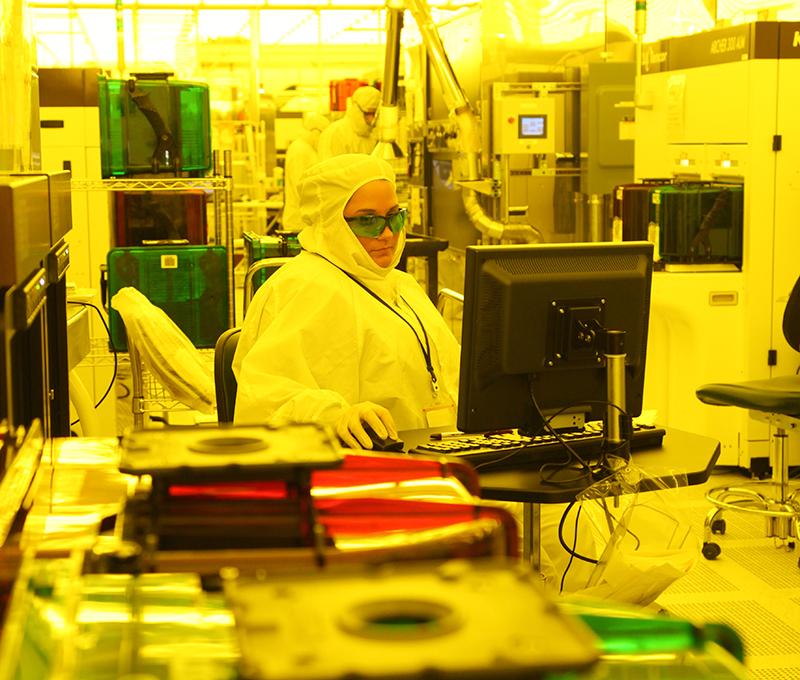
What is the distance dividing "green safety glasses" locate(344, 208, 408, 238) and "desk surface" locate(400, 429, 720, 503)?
0.62 metres

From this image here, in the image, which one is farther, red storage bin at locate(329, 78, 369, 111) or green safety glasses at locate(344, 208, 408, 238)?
red storage bin at locate(329, 78, 369, 111)

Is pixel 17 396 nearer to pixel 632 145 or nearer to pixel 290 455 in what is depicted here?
pixel 290 455

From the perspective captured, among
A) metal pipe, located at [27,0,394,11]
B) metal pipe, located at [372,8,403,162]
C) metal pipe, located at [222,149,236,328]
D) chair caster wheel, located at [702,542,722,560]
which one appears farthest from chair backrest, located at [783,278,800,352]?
metal pipe, located at [27,0,394,11]

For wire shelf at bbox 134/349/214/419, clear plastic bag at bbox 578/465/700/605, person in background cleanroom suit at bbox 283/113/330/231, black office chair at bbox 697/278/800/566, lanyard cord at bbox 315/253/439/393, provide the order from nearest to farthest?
clear plastic bag at bbox 578/465/700/605 < lanyard cord at bbox 315/253/439/393 < black office chair at bbox 697/278/800/566 < wire shelf at bbox 134/349/214/419 < person in background cleanroom suit at bbox 283/113/330/231

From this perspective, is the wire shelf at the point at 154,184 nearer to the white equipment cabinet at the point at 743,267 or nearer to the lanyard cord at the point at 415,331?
the lanyard cord at the point at 415,331

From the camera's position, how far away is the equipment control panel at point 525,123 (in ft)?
25.6

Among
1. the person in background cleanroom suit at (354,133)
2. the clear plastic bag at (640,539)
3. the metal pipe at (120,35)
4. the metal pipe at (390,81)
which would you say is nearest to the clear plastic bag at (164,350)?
the metal pipe at (120,35)

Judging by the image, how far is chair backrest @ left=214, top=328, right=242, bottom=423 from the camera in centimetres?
317

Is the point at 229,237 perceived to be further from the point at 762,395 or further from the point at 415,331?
the point at 762,395

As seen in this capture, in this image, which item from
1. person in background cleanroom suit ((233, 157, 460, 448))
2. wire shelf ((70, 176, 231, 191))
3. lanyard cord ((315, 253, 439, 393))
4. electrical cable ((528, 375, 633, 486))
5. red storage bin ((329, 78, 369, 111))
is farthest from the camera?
red storage bin ((329, 78, 369, 111))

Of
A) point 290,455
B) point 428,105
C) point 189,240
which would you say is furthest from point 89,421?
point 428,105

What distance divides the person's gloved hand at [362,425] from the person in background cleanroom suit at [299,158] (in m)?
7.48

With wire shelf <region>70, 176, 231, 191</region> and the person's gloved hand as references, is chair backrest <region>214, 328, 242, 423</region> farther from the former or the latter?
wire shelf <region>70, 176, 231, 191</region>

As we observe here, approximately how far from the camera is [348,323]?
306 centimetres
